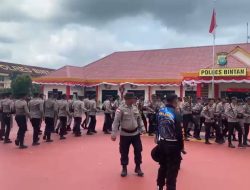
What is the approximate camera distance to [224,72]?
2258 cm

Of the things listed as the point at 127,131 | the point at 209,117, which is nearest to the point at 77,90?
the point at 209,117

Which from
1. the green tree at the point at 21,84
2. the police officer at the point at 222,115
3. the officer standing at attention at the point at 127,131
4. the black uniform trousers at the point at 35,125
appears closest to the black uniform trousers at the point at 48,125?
the black uniform trousers at the point at 35,125

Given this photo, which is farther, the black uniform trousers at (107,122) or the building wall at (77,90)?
the building wall at (77,90)

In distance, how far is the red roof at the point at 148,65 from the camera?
30.2 metres

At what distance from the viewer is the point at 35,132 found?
11570mm

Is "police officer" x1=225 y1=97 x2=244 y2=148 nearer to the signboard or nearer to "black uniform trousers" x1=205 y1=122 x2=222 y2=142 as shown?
"black uniform trousers" x1=205 y1=122 x2=222 y2=142

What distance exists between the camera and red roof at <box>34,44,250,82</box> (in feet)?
99.2

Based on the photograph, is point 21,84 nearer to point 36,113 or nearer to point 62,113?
point 62,113

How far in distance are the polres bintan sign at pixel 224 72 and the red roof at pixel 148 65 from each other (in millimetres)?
5236

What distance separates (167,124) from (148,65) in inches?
1083

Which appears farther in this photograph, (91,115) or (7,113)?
(91,115)

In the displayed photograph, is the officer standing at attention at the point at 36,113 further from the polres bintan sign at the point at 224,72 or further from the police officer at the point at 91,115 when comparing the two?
the polres bintan sign at the point at 224,72

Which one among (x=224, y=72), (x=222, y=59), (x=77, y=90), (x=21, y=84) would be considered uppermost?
(x=222, y=59)

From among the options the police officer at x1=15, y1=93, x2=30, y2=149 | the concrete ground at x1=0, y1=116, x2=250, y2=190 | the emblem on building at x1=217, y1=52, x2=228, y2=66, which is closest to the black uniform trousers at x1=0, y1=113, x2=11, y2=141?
the concrete ground at x1=0, y1=116, x2=250, y2=190
